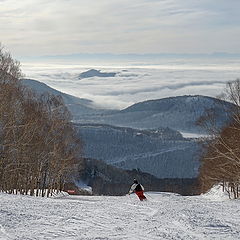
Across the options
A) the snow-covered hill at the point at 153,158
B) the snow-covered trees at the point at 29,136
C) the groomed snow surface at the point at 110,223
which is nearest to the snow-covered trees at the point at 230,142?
the snow-covered trees at the point at 29,136

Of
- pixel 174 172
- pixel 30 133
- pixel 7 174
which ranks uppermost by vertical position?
pixel 30 133

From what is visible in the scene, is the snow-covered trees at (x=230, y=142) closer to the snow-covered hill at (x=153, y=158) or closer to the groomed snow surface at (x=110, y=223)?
the groomed snow surface at (x=110, y=223)

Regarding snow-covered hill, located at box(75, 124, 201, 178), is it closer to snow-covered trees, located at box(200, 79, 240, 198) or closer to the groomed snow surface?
snow-covered trees, located at box(200, 79, 240, 198)

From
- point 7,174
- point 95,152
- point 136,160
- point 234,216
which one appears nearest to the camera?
point 234,216

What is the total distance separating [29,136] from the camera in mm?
38469

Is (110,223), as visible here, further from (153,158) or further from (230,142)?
(153,158)

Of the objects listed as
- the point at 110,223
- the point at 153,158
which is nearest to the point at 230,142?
the point at 110,223

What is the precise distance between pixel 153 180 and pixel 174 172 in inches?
1081

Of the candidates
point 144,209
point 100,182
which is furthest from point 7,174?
point 100,182

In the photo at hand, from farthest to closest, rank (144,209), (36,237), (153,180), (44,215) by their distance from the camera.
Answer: (153,180), (144,209), (44,215), (36,237)

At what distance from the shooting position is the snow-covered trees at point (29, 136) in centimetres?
3522

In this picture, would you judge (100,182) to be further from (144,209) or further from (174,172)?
(144,209)

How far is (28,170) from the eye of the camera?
41.0 m

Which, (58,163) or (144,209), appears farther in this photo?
(58,163)
